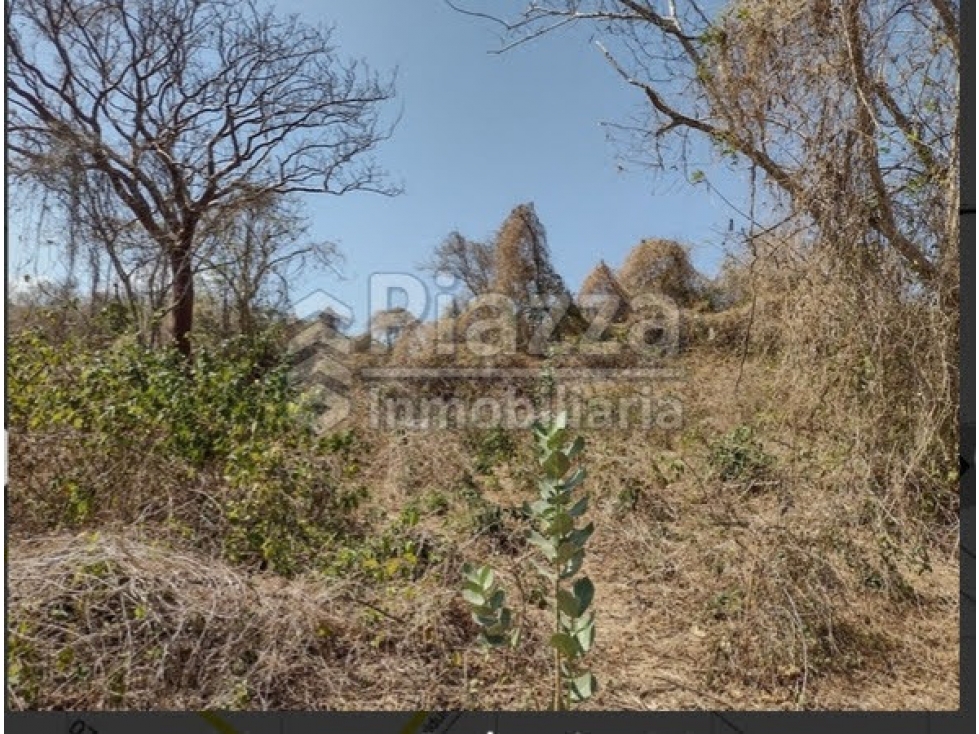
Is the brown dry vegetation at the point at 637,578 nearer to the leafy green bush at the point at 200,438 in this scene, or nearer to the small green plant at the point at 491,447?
the leafy green bush at the point at 200,438

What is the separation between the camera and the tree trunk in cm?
328

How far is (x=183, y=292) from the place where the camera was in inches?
132

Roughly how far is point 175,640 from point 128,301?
2408 millimetres

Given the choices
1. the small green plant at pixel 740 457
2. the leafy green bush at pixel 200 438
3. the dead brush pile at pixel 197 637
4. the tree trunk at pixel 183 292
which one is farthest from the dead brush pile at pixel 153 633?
the tree trunk at pixel 183 292

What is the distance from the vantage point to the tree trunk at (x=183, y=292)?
10.8 feet

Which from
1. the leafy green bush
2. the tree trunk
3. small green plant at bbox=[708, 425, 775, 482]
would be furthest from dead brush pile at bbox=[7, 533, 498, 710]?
the tree trunk

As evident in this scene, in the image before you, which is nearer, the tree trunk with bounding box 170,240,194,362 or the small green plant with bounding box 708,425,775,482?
the small green plant with bounding box 708,425,775,482

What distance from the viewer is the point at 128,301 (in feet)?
10.2

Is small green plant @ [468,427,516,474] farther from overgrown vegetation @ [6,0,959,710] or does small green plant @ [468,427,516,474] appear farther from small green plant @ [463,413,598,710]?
small green plant @ [463,413,598,710]

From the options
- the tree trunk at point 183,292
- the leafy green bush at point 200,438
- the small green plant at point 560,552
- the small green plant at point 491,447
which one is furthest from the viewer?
the tree trunk at point 183,292

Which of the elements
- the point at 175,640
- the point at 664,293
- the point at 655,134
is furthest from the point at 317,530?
the point at 664,293

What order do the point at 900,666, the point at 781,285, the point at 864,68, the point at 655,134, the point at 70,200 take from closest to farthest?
the point at 900,666, the point at 864,68, the point at 781,285, the point at 70,200, the point at 655,134

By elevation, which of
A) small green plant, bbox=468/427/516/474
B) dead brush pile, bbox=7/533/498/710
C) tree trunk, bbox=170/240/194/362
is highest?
tree trunk, bbox=170/240/194/362

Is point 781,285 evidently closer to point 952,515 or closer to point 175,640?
point 952,515
